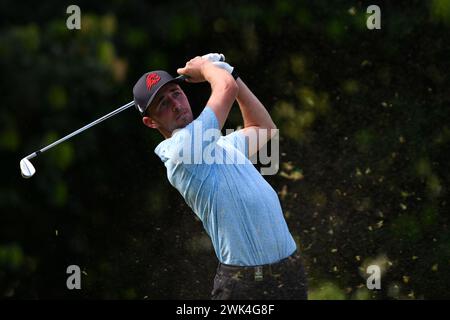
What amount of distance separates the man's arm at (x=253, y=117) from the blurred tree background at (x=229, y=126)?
2192 millimetres

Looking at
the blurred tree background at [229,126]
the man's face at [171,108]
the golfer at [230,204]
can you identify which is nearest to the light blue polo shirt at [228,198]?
the golfer at [230,204]

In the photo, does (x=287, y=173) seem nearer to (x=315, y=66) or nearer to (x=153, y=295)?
(x=315, y=66)

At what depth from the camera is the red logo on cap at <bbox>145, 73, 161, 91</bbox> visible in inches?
139

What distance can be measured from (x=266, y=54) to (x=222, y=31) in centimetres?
32

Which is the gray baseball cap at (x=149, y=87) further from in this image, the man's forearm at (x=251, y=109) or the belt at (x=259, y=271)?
the belt at (x=259, y=271)

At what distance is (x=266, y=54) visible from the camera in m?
6.25

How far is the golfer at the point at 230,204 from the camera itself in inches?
132

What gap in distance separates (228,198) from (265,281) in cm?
31

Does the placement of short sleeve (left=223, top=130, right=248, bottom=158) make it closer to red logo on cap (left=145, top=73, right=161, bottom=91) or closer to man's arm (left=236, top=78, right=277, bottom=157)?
man's arm (left=236, top=78, right=277, bottom=157)

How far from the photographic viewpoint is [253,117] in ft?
12.8

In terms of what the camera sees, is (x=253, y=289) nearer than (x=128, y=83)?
Yes

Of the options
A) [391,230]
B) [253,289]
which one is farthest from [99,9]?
[253,289]

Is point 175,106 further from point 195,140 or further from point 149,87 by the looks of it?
point 195,140

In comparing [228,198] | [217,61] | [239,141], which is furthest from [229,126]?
[228,198]
